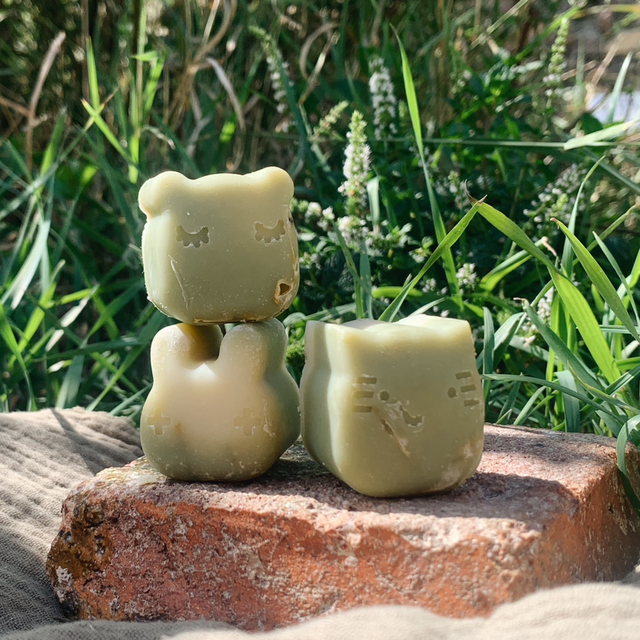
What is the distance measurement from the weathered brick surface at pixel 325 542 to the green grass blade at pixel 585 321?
0.65 feet

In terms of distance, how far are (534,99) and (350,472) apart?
4.66ft

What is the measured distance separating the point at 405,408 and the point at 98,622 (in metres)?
0.47

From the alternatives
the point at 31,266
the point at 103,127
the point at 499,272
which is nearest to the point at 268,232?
the point at 499,272

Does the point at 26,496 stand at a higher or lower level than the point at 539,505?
lower

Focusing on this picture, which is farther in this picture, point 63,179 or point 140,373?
point 63,179

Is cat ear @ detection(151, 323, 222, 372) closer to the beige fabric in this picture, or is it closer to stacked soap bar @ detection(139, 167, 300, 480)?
stacked soap bar @ detection(139, 167, 300, 480)

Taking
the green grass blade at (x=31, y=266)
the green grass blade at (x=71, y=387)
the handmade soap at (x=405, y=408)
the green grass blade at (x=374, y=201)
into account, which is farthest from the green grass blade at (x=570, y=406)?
the green grass blade at (x=31, y=266)

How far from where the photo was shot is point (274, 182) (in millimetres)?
991

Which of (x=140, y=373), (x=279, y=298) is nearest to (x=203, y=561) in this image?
(x=279, y=298)

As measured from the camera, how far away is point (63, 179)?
7.93 feet

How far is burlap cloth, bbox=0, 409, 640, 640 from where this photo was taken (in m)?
0.75

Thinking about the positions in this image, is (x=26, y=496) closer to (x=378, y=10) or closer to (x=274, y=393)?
(x=274, y=393)

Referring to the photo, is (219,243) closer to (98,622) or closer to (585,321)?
(98,622)

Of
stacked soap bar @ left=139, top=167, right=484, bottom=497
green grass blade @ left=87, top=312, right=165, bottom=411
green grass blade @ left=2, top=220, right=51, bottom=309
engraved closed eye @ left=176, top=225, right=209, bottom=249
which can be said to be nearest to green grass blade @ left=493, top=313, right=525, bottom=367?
stacked soap bar @ left=139, top=167, right=484, bottom=497
